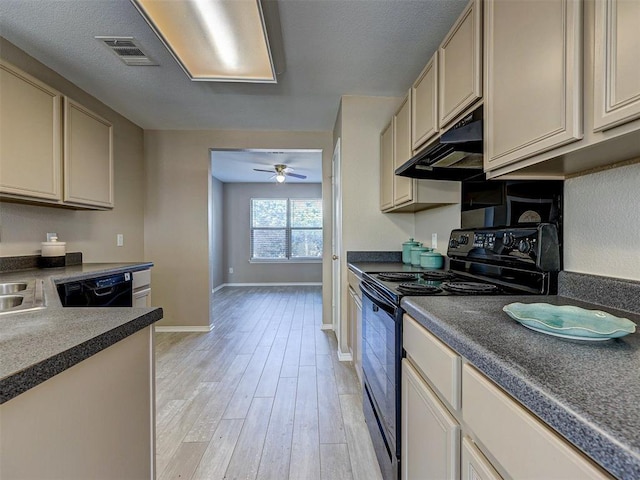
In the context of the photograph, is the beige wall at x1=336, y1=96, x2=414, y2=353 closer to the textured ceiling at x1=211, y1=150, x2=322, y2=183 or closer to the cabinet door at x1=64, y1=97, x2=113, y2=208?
the textured ceiling at x1=211, y1=150, x2=322, y2=183

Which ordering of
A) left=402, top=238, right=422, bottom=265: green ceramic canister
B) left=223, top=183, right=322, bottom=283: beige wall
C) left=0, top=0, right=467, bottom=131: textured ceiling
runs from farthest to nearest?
1. left=223, top=183, right=322, bottom=283: beige wall
2. left=402, top=238, right=422, bottom=265: green ceramic canister
3. left=0, top=0, right=467, bottom=131: textured ceiling

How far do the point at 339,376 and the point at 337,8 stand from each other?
8.25 feet

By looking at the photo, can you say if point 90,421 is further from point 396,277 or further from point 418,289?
point 396,277

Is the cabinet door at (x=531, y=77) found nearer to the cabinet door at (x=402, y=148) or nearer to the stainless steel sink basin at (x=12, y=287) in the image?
the cabinet door at (x=402, y=148)

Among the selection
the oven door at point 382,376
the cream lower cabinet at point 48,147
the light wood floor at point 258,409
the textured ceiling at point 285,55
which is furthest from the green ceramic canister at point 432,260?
the cream lower cabinet at point 48,147

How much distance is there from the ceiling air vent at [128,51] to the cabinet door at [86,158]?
512mm

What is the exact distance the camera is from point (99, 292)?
2051mm

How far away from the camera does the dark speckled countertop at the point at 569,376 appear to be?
38 centimetres

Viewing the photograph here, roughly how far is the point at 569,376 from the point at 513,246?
3.37 ft

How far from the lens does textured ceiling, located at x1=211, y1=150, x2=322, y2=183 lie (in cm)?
477

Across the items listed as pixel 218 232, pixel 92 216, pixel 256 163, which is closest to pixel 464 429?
pixel 92 216

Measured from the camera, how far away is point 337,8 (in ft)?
5.60

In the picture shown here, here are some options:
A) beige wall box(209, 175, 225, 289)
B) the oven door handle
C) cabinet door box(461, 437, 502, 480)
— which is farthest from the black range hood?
beige wall box(209, 175, 225, 289)

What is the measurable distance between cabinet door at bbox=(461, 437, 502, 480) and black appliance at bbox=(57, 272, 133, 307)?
6.83 ft
